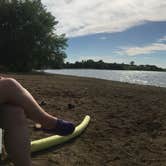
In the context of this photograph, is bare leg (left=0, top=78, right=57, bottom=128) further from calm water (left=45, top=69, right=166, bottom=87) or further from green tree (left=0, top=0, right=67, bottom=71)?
green tree (left=0, top=0, right=67, bottom=71)

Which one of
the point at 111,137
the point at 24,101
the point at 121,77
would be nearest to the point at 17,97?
the point at 24,101

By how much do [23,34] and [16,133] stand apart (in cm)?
3069

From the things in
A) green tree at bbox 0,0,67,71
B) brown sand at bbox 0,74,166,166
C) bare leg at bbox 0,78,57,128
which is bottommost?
brown sand at bbox 0,74,166,166

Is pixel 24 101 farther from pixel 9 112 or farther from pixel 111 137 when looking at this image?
pixel 111 137

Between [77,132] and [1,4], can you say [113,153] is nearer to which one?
[77,132]

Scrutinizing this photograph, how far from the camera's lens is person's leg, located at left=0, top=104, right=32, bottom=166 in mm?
2766

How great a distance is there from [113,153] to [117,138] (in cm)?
79

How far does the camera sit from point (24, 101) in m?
2.84

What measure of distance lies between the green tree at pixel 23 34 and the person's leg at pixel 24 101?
30306mm

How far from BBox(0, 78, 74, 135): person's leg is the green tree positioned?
99.4 feet

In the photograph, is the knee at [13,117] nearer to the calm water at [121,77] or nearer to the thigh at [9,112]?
the thigh at [9,112]

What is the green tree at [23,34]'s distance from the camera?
3297 cm

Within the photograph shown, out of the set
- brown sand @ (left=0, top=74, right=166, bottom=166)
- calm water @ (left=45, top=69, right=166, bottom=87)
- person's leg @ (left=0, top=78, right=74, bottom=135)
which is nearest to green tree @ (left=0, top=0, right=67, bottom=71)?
calm water @ (left=45, top=69, right=166, bottom=87)

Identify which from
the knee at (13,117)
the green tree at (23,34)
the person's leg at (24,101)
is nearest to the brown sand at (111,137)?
the person's leg at (24,101)
